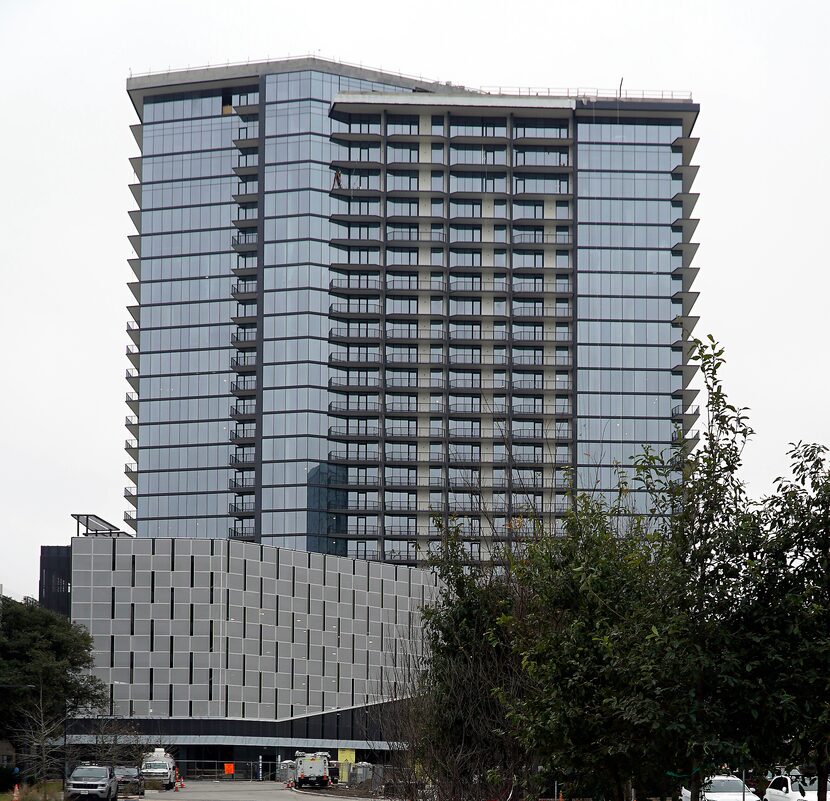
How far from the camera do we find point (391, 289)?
145 meters

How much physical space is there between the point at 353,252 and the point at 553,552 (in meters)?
124

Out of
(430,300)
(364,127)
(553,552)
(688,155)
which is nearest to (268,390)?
(430,300)

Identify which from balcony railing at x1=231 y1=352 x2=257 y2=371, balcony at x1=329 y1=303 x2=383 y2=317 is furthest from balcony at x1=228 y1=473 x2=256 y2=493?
balcony at x1=329 y1=303 x2=383 y2=317

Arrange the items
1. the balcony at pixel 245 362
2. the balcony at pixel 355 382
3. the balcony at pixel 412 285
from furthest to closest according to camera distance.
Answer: the balcony at pixel 412 285 < the balcony at pixel 245 362 < the balcony at pixel 355 382

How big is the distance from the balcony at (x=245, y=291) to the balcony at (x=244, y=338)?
11.4 ft

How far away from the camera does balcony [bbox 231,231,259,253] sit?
477 feet

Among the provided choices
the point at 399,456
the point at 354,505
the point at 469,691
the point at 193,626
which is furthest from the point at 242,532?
the point at 469,691

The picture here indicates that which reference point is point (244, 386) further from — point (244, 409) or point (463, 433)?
point (463, 433)

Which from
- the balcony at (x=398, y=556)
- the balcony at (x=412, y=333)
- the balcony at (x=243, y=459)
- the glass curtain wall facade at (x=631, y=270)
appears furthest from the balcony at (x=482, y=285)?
the balcony at (x=398, y=556)

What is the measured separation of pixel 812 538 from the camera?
19062 millimetres

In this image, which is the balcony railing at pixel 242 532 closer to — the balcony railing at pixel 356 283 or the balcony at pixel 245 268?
the balcony railing at pixel 356 283

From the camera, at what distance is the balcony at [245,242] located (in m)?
145

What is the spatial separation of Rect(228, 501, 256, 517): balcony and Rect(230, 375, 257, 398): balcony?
1164 centimetres

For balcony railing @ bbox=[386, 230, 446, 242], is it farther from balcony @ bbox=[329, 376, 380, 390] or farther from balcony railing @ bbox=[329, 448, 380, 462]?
balcony railing @ bbox=[329, 448, 380, 462]
